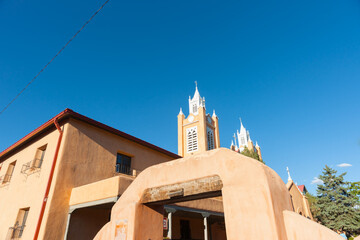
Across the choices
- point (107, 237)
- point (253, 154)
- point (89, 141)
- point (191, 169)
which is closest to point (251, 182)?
point (191, 169)

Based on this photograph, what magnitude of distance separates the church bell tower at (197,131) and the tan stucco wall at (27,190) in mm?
30660

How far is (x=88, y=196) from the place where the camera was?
853 centimetres

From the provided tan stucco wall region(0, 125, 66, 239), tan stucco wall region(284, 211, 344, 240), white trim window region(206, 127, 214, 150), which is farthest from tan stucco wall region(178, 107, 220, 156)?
tan stucco wall region(284, 211, 344, 240)

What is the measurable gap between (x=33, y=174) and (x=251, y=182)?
10260 mm

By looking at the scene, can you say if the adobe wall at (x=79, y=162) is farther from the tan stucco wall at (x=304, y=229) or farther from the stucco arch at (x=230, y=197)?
the tan stucco wall at (x=304, y=229)

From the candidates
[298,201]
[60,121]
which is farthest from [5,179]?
[298,201]

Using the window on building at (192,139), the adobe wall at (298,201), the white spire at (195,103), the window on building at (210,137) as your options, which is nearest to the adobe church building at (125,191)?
the adobe wall at (298,201)

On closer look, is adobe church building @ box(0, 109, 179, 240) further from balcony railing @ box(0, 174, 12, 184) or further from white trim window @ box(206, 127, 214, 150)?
white trim window @ box(206, 127, 214, 150)

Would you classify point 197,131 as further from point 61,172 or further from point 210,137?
point 61,172

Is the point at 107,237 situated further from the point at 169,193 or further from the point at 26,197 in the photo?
the point at 26,197

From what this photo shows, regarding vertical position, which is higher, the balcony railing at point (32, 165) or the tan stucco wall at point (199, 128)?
the tan stucco wall at point (199, 128)

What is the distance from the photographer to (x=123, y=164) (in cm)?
1196

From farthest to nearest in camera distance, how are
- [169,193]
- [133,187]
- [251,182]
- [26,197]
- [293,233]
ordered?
[26,197] → [133,187] → [169,193] → [251,182] → [293,233]

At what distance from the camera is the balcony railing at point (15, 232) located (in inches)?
365
